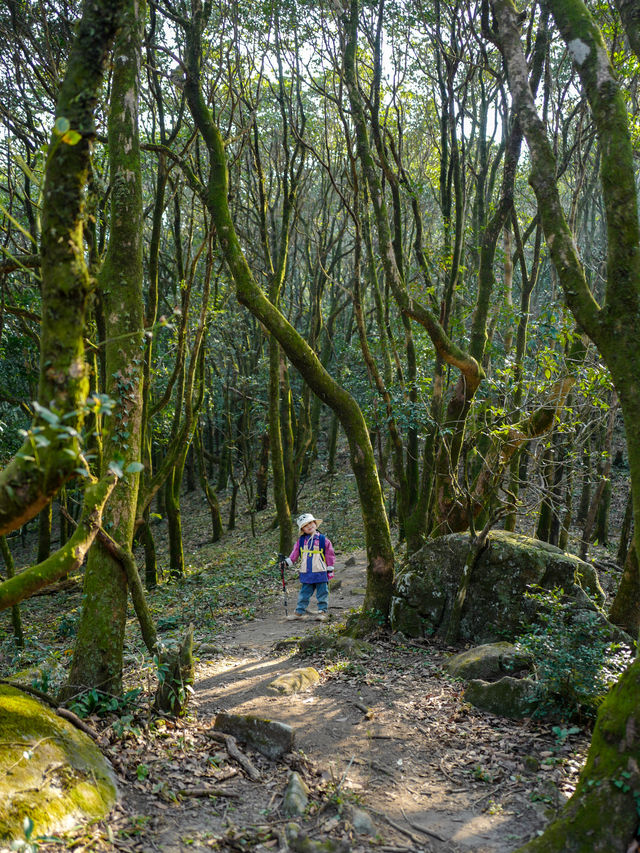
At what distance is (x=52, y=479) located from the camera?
2.76 m

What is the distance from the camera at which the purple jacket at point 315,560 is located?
396 inches

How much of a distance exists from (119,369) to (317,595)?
21.6 ft

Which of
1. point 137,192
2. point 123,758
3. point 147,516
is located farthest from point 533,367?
point 123,758

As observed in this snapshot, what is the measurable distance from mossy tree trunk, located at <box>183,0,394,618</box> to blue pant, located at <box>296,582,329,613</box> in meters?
1.88

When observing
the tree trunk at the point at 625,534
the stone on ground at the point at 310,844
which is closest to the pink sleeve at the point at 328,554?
the tree trunk at the point at 625,534

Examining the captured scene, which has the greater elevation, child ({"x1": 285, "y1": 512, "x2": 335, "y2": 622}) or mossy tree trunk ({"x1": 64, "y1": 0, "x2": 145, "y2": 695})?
mossy tree trunk ({"x1": 64, "y1": 0, "x2": 145, "y2": 695})

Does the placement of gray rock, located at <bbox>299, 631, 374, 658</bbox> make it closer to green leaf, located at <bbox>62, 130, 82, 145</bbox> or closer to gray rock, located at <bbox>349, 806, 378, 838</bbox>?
gray rock, located at <bbox>349, 806, 378, 838</bbox>

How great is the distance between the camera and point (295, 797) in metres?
4.27

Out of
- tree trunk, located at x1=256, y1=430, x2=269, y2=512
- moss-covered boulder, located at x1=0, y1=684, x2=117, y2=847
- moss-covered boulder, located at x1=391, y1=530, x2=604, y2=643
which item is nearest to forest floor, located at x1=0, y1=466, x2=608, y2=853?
moss-covered boulder, located at x1=0, y1=684, x2=117, y2=847

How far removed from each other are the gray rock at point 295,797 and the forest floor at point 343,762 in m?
0.05

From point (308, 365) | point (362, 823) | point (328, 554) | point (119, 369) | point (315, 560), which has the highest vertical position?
point (308, 365)

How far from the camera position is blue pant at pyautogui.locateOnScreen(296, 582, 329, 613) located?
10.4 metres

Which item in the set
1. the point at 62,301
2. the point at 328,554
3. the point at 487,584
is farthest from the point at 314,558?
the point at 62,301

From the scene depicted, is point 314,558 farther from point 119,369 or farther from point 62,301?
point 62,301
